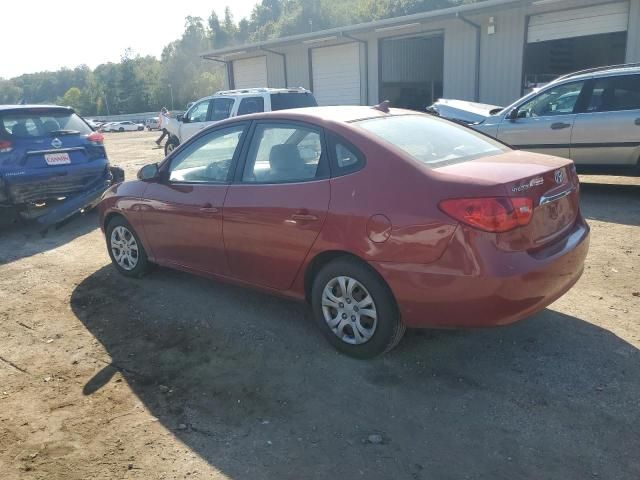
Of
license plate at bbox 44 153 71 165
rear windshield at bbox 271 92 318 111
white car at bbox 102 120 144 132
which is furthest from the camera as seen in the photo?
white car at bbox 102 120 144 132

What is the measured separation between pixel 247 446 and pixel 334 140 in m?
1.97

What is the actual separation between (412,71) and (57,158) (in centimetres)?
1849

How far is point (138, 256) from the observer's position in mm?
5219

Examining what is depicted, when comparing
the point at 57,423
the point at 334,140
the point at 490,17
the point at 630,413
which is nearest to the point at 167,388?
the point at 57,423

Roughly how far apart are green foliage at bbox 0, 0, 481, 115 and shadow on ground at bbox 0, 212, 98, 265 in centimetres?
5008

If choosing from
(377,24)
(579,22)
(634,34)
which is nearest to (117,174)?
(377,24)

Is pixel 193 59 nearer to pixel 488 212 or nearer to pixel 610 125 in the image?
pixel 610 125

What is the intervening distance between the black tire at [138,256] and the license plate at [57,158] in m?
2.69

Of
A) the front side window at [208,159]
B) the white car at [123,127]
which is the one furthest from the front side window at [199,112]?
the white car at [123,127]

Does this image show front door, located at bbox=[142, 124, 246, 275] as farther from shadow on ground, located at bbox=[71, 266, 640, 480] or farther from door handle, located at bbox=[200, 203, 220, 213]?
shadow on ground, located at bbox=[71, 266, 640, 480]

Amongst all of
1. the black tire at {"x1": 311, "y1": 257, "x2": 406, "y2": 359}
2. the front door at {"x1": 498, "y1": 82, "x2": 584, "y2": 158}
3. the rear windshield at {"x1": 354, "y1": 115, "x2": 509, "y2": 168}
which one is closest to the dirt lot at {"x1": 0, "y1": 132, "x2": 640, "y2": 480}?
the black tire at {"x1": 311, "y1": 257, "x2": 406, "y2": 359}

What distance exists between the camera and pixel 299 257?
12.1 ft

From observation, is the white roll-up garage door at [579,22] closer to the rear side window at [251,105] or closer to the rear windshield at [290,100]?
the rear windshield at [290,100]

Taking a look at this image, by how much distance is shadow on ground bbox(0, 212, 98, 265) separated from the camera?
670 cm
